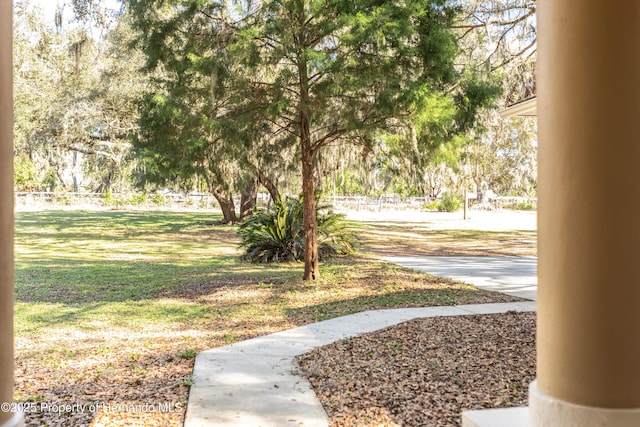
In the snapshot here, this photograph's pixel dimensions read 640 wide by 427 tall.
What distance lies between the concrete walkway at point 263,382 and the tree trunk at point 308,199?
3.36m

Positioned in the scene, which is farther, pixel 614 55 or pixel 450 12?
pixel 450 12

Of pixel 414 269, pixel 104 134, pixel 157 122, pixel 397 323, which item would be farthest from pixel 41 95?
pixel 397 323

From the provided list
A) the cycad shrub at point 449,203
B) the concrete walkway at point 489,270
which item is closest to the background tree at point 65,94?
the concrete walkway at point 489,270

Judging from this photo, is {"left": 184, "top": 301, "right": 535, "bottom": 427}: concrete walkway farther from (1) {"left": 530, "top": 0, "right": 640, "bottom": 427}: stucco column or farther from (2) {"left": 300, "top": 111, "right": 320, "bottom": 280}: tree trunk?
(2) {"left": 300, "top": 111, "right": 320, "bottom": 280}: tree trunk

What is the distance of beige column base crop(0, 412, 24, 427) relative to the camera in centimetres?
188

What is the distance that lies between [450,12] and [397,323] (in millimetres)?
4835

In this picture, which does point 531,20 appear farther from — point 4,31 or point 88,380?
point 4,31

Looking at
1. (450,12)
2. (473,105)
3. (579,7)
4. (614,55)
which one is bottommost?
(614,55)

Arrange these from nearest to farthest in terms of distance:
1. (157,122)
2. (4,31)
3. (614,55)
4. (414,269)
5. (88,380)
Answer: (4,31), (614,55), (88,380), (157,122), (414,269)

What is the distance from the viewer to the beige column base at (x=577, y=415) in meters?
2.08

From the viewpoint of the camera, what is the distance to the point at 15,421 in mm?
1920

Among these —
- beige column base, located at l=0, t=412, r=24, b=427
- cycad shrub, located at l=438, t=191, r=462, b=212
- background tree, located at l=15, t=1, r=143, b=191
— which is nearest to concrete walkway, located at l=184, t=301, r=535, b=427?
beige column base, located at l=0, t=412, r=24, b=427

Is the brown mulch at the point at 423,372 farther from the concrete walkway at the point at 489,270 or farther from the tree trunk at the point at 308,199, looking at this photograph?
the tree trunk at the point at 308,199

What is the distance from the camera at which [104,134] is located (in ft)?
83.8
